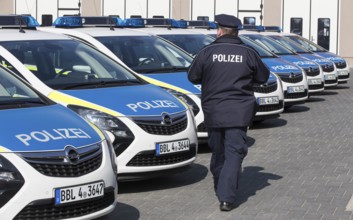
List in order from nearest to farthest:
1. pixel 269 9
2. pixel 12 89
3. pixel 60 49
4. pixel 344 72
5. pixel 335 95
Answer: pixel 12 89 → pixel 60 49 → pixel 335 95 → pixel 344 72 → pixel 269 9

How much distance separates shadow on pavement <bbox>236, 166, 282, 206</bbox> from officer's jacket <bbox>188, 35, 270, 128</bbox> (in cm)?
86

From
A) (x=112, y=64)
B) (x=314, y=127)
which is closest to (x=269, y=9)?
(x=314, y=127)

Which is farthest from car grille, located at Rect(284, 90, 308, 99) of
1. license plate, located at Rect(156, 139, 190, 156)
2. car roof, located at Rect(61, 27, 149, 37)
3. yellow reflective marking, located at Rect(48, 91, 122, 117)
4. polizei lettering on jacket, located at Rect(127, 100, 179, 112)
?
yellow reflective marking, located at Rect(48, 91, 122, 117)

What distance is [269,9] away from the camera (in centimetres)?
4012

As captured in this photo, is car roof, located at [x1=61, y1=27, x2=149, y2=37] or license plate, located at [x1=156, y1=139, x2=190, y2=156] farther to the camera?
car roof, located at [x1=61, y1=27, x2=149, y2=37]

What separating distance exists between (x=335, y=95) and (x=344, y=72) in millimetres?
2342

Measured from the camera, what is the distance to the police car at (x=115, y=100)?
27.1 feet

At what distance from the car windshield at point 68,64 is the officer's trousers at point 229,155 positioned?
1682mm

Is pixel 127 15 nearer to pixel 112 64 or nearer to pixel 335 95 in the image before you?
pixel 335 95

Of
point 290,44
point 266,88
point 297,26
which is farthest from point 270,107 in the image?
point 297,26

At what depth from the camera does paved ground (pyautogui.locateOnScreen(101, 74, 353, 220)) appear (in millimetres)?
7656

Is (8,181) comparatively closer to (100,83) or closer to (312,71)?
(100,83)

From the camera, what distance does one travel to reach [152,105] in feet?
28.2

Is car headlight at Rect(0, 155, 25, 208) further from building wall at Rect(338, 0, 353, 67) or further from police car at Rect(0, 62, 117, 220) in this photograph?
building wall at Rect(338, 0, 353, 67)
